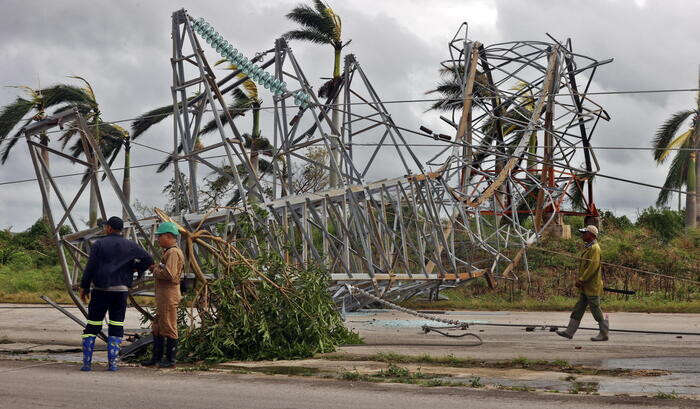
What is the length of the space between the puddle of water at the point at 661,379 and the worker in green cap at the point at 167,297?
5.50 meters

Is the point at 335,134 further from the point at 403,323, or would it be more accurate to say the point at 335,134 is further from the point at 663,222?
the point at 663,222

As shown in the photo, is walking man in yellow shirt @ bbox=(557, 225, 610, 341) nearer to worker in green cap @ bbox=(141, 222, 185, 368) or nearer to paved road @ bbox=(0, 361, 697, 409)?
paved road @ bbox=(0, 361, 697, 409)

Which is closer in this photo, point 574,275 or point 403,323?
point 403,323

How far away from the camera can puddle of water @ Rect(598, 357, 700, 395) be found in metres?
8.90

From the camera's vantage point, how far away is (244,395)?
8.91m

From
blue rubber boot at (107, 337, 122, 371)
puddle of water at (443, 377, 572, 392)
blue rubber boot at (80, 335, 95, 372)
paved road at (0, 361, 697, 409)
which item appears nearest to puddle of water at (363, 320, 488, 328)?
blue rubber boot at (107, 337, 122, 371)

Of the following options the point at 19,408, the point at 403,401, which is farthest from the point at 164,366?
the point at 403,401

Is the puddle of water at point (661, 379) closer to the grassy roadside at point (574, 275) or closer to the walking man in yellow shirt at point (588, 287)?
the walking man in yellow shirt at point (588, 287)

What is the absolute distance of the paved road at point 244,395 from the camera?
8133 millimetres

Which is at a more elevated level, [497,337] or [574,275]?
[574,275]

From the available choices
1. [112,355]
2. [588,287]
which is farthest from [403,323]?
[112,355]

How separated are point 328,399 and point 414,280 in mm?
12276

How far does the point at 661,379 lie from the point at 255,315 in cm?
554

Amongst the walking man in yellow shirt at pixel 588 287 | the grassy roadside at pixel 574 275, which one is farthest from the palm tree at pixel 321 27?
the walking man in yellow shirt at pixel 588 287
